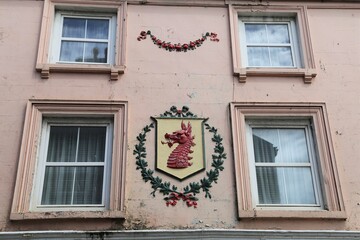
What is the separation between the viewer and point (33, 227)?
6.89m

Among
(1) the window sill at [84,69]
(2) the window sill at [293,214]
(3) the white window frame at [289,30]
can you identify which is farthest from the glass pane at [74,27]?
(2) the window sill at [293,214]

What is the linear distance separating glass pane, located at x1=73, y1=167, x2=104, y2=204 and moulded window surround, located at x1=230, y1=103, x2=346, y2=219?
2170 mm

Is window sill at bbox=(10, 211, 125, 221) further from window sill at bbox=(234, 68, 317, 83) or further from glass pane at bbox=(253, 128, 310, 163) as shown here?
window sill at bbox=(234, 68, 317, 83)

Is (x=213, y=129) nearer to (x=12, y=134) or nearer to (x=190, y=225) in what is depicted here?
(x=190, y=225)

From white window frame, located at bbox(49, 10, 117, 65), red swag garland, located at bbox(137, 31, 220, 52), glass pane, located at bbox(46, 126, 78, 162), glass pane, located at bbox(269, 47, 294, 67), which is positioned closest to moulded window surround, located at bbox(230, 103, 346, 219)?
glass pane, located at bbox(269, 47, 294, 67)

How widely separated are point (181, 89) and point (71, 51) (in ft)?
7.38

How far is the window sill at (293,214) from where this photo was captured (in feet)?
23.2

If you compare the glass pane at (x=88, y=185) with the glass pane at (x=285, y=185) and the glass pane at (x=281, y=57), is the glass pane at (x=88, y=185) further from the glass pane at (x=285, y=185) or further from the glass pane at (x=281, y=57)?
the glass pane at (x=281, y=57)

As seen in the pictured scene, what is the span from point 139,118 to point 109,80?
3.12ft

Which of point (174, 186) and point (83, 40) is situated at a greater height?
point (83, 40)

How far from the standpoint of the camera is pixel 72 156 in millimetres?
7770

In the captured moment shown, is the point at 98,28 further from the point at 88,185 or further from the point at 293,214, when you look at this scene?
the point at 293,214

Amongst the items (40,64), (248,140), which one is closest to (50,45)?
(40,64)

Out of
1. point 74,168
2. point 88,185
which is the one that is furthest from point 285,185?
point 74,168
